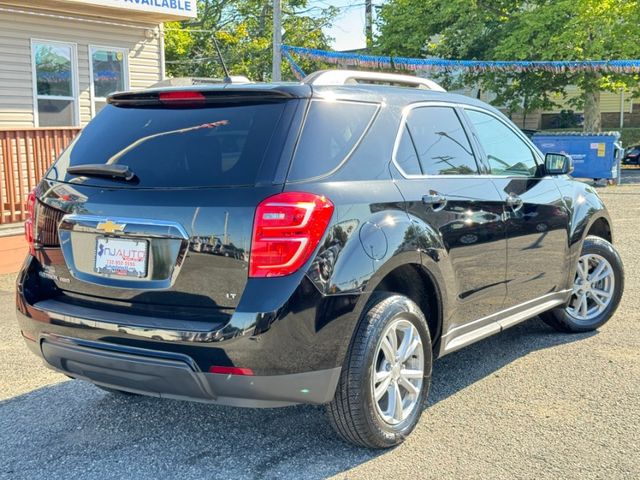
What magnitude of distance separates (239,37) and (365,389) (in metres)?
31.6

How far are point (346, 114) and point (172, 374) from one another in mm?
1483

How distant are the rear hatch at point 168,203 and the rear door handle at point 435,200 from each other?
0.90m

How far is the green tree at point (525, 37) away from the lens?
23891mm

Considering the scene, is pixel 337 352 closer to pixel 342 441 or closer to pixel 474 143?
pixel 342 441

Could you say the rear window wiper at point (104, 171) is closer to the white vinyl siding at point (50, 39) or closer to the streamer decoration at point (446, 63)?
the white vinyl siding at point (50, 39)

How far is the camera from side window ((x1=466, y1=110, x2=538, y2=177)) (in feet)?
15.2

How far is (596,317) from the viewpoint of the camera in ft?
18.4

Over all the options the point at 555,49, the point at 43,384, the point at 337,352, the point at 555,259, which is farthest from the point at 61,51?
the point at 555,49

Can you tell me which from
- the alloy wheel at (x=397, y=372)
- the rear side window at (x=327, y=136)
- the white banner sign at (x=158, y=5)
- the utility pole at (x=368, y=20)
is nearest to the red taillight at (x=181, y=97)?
the rear side window at (x=327, y=136)

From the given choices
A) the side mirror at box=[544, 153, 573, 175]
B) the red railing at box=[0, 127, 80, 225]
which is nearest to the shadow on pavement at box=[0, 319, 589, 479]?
the side mirror at box=[544, 153, 573, 175]

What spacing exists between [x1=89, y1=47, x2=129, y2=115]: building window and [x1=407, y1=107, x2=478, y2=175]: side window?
10.2 metres

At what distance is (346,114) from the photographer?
140 inches

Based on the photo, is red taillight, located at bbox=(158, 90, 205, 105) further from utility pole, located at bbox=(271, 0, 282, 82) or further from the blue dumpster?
the blue dumpster

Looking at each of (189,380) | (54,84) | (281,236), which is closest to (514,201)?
(281,236)
